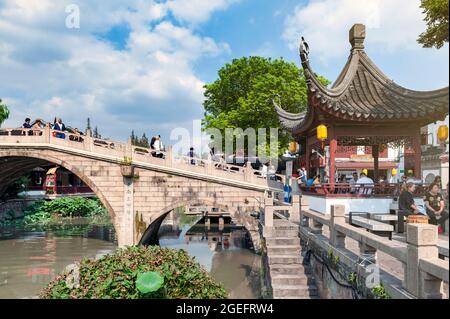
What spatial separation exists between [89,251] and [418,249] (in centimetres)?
1711

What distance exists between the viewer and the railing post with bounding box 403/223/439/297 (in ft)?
12.4

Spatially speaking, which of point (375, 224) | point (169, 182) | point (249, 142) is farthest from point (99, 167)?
point (375, 224)

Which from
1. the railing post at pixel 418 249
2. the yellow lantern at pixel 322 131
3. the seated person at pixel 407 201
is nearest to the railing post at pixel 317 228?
the seated person at pixel 407 201

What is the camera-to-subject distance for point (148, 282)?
4.28 meters

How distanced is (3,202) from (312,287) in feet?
82.2

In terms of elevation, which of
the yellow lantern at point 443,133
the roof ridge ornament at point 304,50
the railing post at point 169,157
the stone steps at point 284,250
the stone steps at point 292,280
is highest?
the roof ridge ornament at point 304,50

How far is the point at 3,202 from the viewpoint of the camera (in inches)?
1029

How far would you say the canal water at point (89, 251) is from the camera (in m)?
13.2

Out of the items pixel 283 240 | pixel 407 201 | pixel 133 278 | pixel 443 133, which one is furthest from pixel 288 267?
pixel 443 133

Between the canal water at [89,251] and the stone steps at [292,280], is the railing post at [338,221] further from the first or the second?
the canal water at [89,251]

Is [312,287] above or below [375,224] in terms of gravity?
below

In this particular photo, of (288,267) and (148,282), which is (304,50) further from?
(148,282)

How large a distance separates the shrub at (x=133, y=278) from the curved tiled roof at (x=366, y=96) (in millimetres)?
5871
